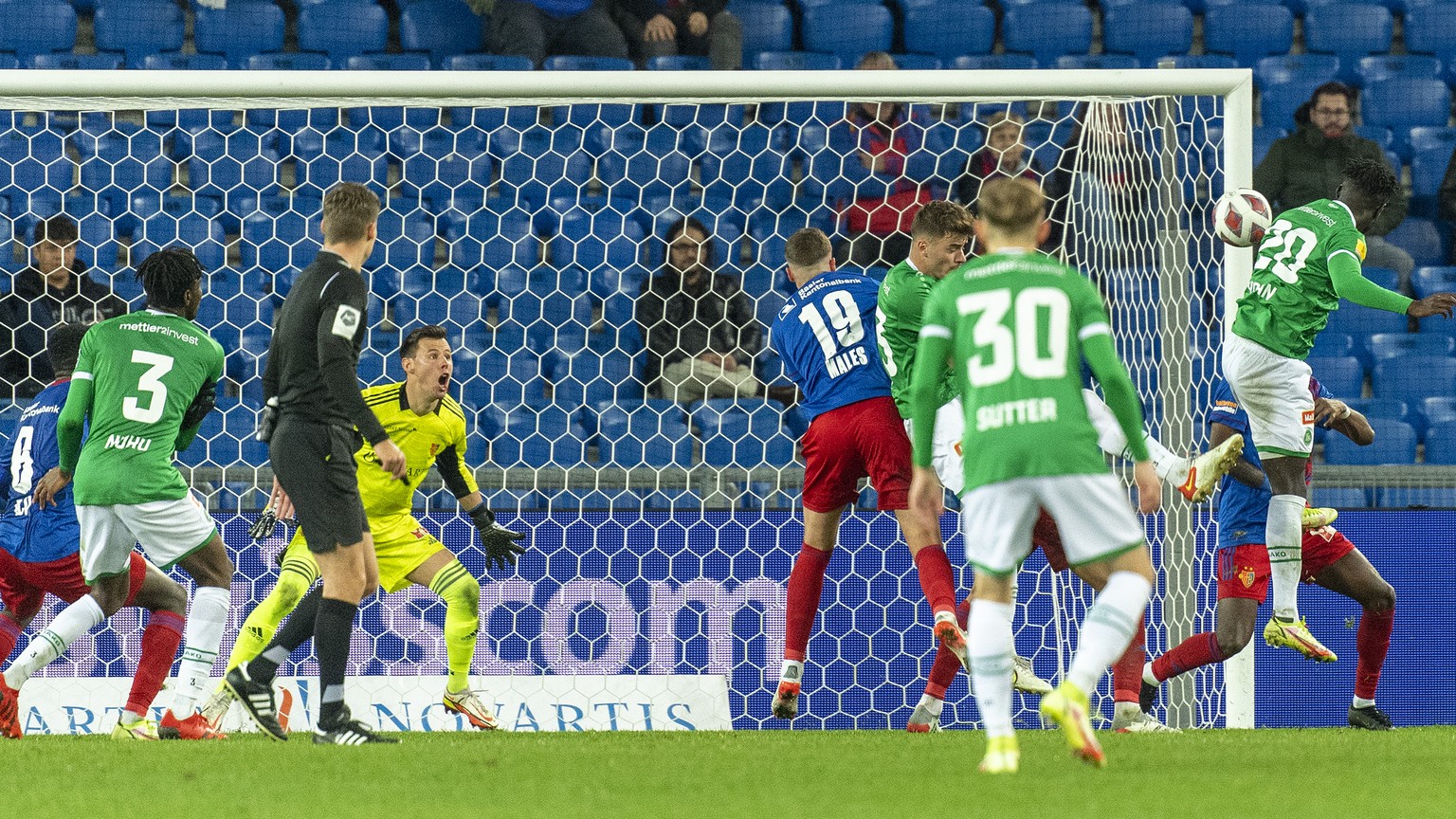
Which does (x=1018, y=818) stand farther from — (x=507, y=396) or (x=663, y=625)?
(x=507, y=396)

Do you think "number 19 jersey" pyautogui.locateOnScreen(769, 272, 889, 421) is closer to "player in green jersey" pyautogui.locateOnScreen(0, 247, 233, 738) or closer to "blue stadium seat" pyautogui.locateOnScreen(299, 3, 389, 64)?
"player in green jersey" pyautogui.locateOnScreen(0, 247, 233, 738)

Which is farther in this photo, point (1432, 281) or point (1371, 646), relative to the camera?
point (1432, 281)

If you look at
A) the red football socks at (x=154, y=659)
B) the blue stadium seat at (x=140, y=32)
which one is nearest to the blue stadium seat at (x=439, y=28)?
the blue stadium seat at (x=140, y=32)

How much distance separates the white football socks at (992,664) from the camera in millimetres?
4195

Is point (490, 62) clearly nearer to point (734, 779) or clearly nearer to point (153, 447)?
point (153, 447)

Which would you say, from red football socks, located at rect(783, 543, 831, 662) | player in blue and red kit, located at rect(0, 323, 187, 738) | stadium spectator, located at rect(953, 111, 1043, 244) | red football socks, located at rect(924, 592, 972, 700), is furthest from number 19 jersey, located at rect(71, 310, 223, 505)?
stadium spectator, located at rect(953, 111, 1043, 244)

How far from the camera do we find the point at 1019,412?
420 cm

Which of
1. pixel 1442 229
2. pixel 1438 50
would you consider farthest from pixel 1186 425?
pixel 1438 50

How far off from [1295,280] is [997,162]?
246 cm

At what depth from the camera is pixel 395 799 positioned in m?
3.97

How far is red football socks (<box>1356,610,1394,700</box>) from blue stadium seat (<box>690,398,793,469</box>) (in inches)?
105

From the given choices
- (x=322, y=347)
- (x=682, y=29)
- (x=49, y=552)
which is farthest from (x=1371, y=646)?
(x=682, y=29)

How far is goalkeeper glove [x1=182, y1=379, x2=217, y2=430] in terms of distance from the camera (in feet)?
20.3

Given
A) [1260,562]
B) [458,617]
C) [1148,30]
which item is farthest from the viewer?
[1148,30]
